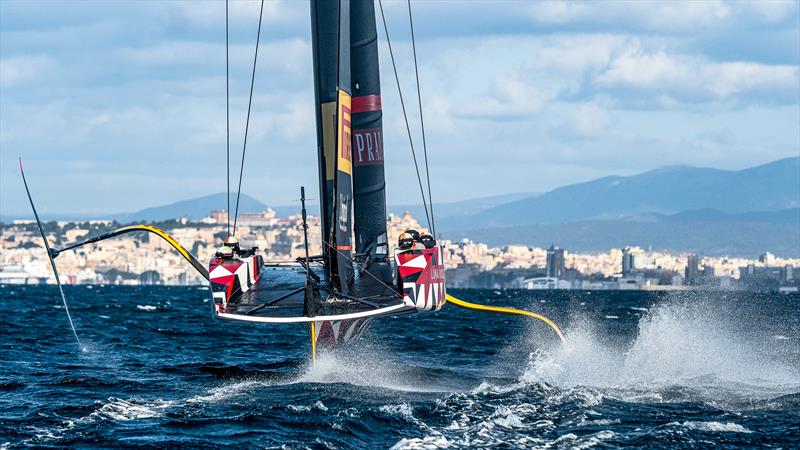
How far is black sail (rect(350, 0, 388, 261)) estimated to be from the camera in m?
20.8

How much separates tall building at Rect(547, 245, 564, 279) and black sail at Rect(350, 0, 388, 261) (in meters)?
167

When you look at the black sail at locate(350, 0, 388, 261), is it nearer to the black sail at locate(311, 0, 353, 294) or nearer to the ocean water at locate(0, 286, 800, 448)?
the black sail at locate(311, 0, 353, 294)

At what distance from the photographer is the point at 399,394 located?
57.0 ft

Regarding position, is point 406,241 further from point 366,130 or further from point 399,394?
point 366,130

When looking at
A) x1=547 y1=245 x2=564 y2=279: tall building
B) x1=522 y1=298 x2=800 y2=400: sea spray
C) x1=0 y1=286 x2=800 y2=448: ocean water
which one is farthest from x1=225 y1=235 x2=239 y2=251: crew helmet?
x1=547 y1=245 x2=564 y2=279: tall building

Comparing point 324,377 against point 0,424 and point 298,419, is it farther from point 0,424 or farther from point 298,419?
point 0,424

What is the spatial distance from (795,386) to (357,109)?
26.0 ft

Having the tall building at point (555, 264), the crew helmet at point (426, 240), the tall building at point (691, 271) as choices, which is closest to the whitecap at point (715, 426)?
the crew helmet at point (426, 240)

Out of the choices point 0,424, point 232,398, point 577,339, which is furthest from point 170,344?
point 0,424

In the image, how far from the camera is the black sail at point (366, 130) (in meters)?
20.8

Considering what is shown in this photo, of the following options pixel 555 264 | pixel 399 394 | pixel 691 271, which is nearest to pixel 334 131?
pixel 399 394

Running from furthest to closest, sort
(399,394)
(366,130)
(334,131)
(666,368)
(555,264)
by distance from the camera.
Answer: (555,264)
(666,368)
(366,130)
(334,131)
(399,394)

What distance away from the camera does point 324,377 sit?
19.5 meters

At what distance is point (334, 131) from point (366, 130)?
1657 millimetres
